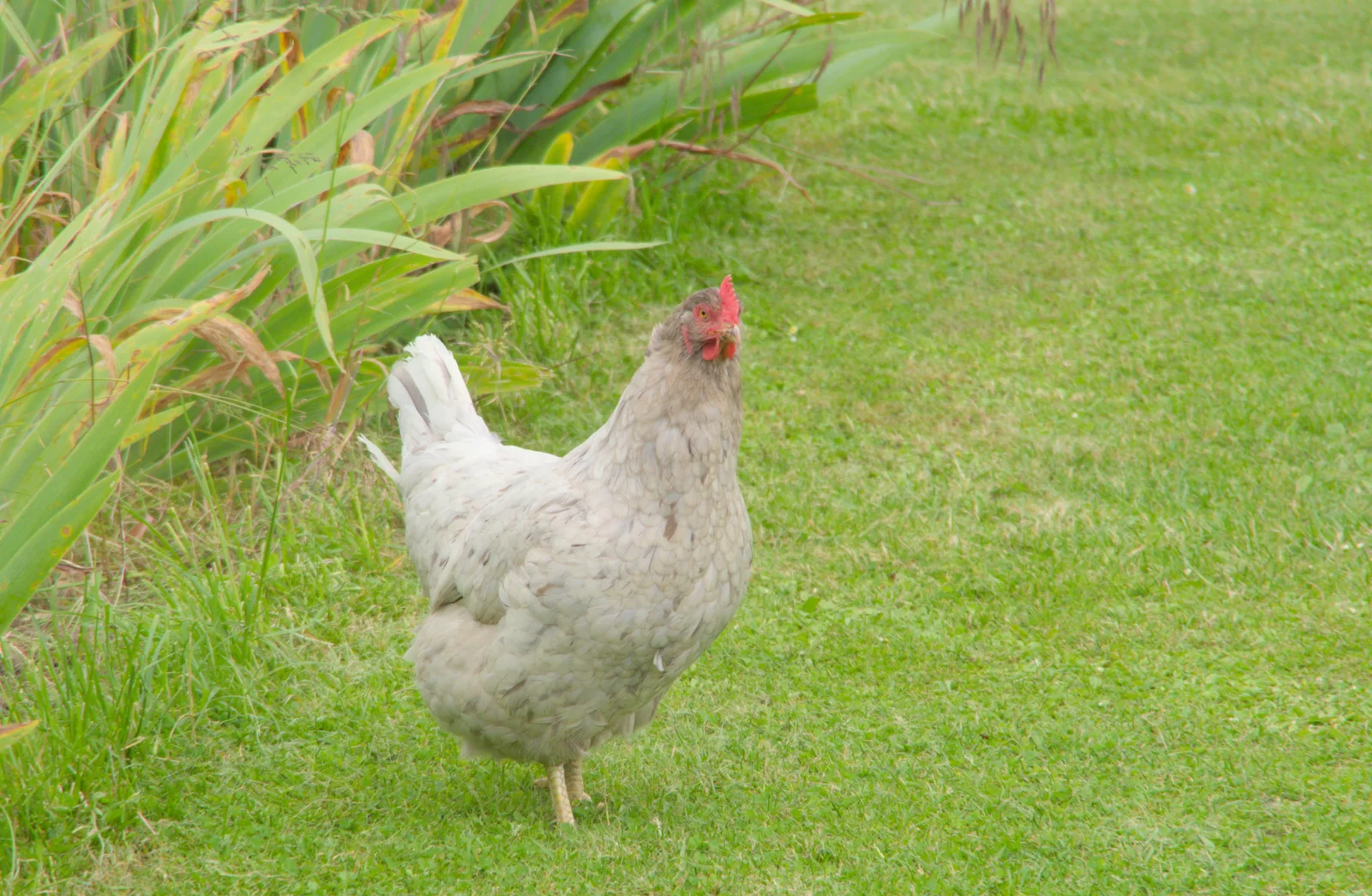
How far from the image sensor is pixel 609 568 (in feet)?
9.36

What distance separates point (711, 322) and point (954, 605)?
1.89 meters

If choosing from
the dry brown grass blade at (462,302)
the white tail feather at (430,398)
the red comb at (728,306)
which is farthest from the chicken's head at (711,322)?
the dry brown grass blade at (462,302)

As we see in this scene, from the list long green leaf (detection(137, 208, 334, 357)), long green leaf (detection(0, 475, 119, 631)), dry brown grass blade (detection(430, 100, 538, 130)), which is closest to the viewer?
long green leaf (detection(0, 475, 119, 631))

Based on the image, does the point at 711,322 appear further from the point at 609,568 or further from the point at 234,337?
the point at 234,337

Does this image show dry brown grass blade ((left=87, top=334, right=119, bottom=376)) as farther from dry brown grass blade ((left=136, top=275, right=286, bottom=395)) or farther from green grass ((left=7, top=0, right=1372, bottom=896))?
green grass ((left=7, top=0, right=1372, bottom=896))

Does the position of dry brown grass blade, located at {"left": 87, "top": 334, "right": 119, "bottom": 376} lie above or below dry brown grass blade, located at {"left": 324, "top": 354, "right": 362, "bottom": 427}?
above

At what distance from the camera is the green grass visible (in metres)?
3.21

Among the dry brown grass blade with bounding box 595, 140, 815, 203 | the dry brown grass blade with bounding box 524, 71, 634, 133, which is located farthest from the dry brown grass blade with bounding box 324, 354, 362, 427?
the dry brown grass blade with bounding box 595, 140, 815, 203

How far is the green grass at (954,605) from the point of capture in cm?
321

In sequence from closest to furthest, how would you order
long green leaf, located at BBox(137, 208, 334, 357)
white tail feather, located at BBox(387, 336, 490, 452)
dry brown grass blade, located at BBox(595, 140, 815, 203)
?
long green leaf, located at BBox(137, 208, 334, 357) < white tail feather, located at BBox(387, 336, 490, 452) < dry brown grass blade, located at BBox(595, 140, 815, 203)

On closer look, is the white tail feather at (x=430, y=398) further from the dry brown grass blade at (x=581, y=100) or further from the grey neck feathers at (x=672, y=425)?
the dry brown grass blade at (x=581, y=100)

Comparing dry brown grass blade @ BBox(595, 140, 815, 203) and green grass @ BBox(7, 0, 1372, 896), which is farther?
dry brown grass blade @ BBox(595, 140, 815, 203)

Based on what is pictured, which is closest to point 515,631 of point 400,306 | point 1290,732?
point 400,306

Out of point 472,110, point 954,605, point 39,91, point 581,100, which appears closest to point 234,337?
point 39,91
